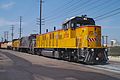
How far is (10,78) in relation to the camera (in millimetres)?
13398

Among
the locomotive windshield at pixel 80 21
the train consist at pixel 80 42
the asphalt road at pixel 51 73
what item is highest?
the locomotive windshield at pixel 80 21

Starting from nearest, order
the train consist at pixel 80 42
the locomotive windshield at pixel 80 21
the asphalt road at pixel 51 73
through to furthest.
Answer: the asphalt road at pixel 51 73 → the train consist at pixel 80 42 → the locomotive windshield at pixel 80 21

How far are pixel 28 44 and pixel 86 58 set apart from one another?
29488 mm

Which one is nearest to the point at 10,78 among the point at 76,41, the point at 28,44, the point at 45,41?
the point at 76,41

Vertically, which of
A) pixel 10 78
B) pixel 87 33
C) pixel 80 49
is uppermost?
pixel 87 33

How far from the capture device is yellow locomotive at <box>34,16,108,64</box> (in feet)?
75.3

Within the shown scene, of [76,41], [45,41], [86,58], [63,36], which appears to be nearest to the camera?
[86,58]

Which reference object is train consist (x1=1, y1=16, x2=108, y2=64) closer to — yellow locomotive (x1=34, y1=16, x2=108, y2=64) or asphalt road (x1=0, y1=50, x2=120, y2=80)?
yellow locomotive (x1=34, y1=16, x2=108, y2=64)

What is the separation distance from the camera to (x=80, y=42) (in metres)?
23.9

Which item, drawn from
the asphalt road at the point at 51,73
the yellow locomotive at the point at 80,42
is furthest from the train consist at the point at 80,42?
the asphalt road at the point at 51,73

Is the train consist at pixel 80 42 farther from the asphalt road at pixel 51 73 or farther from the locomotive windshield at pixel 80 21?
the asphalt road at pixel 51 73

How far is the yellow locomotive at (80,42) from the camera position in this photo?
22.9m

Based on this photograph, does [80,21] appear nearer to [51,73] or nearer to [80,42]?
[80,42]

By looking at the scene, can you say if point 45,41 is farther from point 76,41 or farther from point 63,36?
point 76,41
